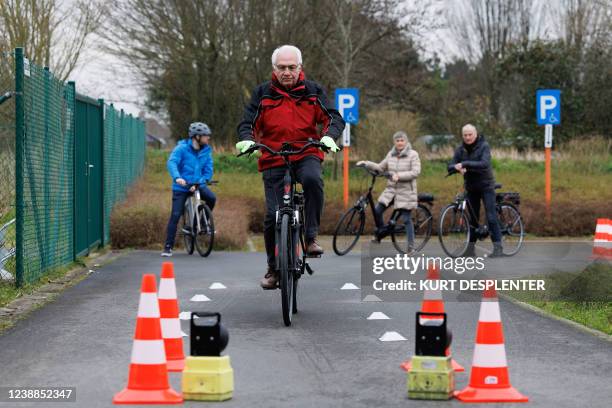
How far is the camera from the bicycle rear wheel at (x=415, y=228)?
16.2m

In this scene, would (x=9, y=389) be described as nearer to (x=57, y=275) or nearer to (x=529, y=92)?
(x=57, y=275)

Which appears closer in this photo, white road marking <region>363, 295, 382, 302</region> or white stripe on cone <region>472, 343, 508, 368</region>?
white stripe on cone <region>472, 343, 508, 368</region>

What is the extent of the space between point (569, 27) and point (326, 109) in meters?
43.1

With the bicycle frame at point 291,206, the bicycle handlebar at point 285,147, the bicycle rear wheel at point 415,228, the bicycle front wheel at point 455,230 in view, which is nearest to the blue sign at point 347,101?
the bicycle rear wheel at point 415,228

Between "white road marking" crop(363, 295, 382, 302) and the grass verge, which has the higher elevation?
the grass verge

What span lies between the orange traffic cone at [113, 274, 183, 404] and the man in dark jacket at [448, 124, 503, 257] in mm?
9628

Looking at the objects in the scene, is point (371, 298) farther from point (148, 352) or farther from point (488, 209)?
point (488, 209)

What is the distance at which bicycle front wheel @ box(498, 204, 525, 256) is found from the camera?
1633cm

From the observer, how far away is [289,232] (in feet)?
28.4

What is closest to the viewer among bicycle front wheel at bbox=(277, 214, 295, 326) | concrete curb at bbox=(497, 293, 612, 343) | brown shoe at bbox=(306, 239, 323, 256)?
concrete curb at bbox=(497, 293, 612, 343)

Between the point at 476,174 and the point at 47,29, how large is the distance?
16.2 m

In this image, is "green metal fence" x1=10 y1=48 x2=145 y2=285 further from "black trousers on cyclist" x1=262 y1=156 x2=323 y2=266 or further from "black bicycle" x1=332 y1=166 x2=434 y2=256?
"black bicycle" x1=332 y1=166 x2=434 y2=256

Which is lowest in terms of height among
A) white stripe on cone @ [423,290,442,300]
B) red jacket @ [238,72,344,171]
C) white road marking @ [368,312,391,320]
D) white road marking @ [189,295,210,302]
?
white road marking @ [189,295,210,302]

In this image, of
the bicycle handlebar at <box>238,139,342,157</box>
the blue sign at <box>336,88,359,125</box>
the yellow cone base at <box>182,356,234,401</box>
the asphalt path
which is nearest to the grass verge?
the asphalt path
